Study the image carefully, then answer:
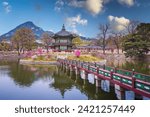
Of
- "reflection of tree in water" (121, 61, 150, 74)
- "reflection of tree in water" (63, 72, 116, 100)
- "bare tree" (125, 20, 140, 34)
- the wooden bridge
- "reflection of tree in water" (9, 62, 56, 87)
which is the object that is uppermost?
"bare tree" (125, 20, 140, 34)

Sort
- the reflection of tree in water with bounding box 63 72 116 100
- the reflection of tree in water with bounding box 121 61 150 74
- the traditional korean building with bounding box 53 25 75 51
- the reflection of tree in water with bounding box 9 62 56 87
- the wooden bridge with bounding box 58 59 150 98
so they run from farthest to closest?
1. the traditional korean building with bounding box 53 25 75 51
2. the reflection of tree in water with bounding box 121 61 150 74
3. the reflection of tree in water with bounding box 9 62 56 87
4. the reflection of tree in water with bounding box 63 72 116 100
5. the wooden bridge with bounding box 58 59 150 98

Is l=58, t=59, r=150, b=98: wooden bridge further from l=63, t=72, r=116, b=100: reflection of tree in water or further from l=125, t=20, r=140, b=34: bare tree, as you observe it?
l=125, t=20, r=140, b=34: bare tree

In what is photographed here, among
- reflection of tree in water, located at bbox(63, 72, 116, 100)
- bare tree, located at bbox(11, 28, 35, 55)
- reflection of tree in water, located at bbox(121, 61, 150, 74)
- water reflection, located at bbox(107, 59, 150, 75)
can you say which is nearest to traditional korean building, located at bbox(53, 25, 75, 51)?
bare tree, located at bbox(11, 28, 35, 55)

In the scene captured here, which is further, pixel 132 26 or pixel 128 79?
pixel 132 26

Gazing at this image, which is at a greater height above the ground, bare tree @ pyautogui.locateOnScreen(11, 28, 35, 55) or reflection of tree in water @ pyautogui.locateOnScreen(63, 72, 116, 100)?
bare tree @ pyautogui.locateOnScreen(11, 28, 35, 55)

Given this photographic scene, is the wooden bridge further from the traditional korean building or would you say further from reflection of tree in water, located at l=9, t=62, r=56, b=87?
the traditional korean building

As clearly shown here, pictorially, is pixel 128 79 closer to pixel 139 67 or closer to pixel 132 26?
pixel 139 67

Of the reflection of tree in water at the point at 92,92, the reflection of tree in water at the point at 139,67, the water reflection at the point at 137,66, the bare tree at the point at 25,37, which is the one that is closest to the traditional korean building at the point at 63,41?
the bare tree at the point at 25,37

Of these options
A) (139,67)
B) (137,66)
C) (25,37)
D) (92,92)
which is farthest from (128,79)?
(25,37)

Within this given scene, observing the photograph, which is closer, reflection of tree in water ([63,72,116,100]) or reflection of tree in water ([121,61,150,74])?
reflection of tree in water ([63,72,116,100])

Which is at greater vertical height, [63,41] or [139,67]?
[63,41]

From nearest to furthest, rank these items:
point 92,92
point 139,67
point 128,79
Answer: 1. point 128,79
2. point 92,92
3. point 139,67

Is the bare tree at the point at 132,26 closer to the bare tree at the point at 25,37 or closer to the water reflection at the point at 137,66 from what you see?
the water reflection at the point at 137,66

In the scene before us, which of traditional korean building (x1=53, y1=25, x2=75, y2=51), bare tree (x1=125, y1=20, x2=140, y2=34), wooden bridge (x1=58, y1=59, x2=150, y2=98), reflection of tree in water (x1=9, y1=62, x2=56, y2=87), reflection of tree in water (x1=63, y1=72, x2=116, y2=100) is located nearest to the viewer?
wooden bridge (x1=58, y1=59, x2=150, y2=98)
